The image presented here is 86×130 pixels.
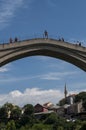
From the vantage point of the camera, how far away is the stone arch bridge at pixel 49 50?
90.9ft

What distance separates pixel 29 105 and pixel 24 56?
3078 inches

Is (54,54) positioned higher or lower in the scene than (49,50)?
lower

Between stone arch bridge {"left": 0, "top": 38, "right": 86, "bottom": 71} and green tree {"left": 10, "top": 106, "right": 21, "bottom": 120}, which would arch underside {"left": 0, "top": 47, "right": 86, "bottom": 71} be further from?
green tree {"left": 10, "top": 106, "right": 21, "bottom": 120}

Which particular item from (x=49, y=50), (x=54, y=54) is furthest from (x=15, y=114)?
(x=49, y=50)

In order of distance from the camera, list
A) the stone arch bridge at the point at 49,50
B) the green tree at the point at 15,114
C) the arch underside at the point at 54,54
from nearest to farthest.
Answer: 1. the stone arch bridge at the point at 49,50
2. the arch underside at the point at 54,54
3. the green tree at the point at 15,114

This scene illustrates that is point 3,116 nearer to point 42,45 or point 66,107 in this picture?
point 66,107

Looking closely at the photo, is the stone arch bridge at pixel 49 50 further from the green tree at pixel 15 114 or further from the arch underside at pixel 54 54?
the green tree at pixel 15 114

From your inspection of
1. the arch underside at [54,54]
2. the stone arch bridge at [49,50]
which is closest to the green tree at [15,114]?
the arch underside at [54,54]

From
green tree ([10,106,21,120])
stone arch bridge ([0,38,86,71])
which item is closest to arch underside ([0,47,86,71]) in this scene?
stone arch bridge ([0,38,86,71])

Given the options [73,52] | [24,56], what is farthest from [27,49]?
[73,52]

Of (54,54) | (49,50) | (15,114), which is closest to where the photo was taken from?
(49,50)

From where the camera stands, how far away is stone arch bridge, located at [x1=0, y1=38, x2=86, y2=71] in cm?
2771

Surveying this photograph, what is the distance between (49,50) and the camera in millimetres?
29203

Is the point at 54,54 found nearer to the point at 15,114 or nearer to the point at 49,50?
the point at 49,50
